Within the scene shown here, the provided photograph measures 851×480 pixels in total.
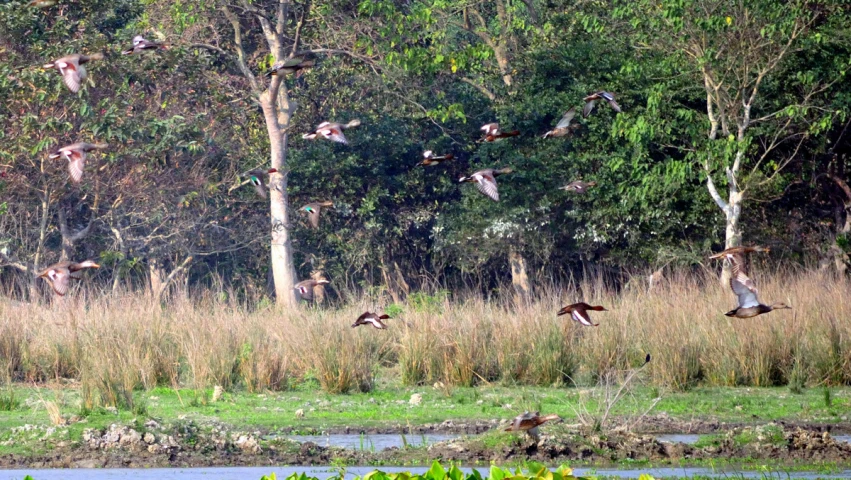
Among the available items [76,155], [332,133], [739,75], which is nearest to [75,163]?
[76,155]

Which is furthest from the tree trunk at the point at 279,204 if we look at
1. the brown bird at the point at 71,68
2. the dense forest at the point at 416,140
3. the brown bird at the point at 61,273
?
the brown bird at the point at 61,273

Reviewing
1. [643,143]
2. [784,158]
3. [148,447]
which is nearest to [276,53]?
[643,143]

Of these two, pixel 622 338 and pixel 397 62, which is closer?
pixel 622 338

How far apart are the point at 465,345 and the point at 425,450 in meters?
4.29

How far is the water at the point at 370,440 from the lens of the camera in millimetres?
9719

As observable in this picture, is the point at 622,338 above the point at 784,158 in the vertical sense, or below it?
below

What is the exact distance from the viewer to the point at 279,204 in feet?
76.3

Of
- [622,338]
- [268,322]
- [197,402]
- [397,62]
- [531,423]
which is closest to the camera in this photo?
[531,423]

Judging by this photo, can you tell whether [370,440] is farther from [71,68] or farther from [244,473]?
[71,68]

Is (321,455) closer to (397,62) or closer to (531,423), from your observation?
(531,423)

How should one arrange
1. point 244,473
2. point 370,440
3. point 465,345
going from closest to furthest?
1. point 244,473
2. point 370,440
3. point 465,345

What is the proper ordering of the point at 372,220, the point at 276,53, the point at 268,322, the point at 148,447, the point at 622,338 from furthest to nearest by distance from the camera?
the point at 372,220 → the point at 276,53 → the point at 268,322 → the point at 622,338 → the point at 148,447

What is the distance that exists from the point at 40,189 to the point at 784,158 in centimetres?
1347

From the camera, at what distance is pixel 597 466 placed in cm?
880
